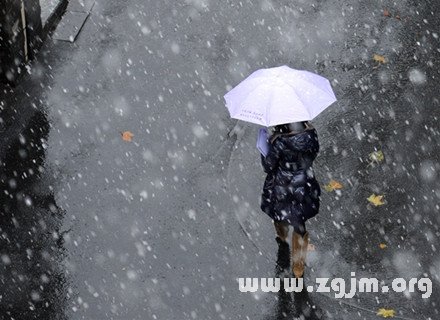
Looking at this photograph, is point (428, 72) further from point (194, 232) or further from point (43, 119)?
point (43, 119)

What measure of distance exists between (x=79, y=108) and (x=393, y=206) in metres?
3.81

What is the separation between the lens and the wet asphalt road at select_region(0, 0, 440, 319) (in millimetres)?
7520

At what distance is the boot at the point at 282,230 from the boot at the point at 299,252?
284 millimetres

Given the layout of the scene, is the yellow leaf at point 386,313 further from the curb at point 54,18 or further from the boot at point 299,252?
the curb at point 54,18

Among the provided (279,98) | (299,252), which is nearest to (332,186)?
(299,252)

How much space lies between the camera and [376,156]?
8828mm

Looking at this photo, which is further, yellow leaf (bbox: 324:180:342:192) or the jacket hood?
yellow leaf (bbox: 324:180:342:192)

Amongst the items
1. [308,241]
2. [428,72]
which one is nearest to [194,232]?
[308,241]

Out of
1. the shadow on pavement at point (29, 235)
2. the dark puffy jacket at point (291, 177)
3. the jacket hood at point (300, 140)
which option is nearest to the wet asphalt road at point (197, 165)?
the shadow on pavement at point (29, 235)

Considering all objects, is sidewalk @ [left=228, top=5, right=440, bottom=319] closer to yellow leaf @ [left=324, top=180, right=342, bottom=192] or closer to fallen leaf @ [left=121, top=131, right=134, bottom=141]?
yellow leaf @ [left=324, top=180, right=342, bottom=192]

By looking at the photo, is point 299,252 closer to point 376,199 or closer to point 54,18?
point 376,199

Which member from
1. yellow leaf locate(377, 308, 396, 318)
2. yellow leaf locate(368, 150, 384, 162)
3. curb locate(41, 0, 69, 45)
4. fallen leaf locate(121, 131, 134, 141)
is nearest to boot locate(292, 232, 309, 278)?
yellow leaf locate(377, 308, 396, 318)

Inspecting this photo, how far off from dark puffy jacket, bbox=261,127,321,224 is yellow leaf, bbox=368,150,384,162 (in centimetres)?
189

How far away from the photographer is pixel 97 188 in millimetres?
8445
